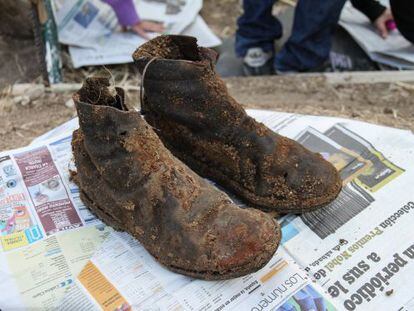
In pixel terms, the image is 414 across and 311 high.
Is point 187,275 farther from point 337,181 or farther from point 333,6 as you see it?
point 333,6

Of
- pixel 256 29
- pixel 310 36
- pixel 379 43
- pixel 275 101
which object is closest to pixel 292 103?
pixel 275 101

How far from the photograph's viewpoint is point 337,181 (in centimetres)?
124

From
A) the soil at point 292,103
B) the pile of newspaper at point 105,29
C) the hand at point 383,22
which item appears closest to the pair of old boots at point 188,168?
the soil at point 292,103

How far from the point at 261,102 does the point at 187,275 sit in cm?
95

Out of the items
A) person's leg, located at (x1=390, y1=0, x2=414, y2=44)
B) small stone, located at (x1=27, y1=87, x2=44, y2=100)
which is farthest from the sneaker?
small stone, located at (x1=27, y1=87, x2=44, y2=100)

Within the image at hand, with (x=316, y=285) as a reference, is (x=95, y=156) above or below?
above

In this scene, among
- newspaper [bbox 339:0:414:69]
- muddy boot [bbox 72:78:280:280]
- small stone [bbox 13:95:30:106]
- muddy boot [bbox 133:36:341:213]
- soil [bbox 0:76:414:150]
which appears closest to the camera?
muddy boot [bbox 72:78:280:280]

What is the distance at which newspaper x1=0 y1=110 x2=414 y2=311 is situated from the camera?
1.09 meters

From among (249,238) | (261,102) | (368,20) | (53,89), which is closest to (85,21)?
(53,89)

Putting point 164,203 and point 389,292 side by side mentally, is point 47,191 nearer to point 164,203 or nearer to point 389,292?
point 164,203

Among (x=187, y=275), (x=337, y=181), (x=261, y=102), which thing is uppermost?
(x=337, y=181)

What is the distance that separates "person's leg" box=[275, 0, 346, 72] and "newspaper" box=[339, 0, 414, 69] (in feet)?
0.60

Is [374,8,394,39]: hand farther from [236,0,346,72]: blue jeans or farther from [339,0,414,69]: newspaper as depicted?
[236,0,346,72]: blue jeans

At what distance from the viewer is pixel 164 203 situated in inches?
42.1
